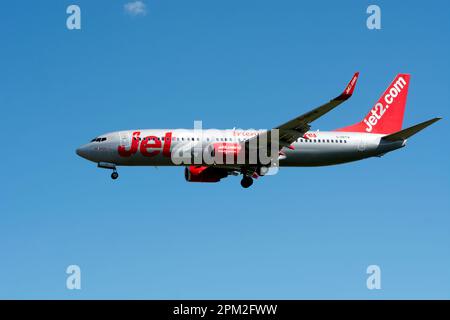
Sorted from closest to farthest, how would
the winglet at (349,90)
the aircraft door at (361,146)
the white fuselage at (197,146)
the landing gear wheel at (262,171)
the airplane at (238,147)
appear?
the winglet at (349,90), the airplane at (238,147), the white fuselage at (197,146), the landing gear wheel at (262,171), the aircraft door at (361,146)

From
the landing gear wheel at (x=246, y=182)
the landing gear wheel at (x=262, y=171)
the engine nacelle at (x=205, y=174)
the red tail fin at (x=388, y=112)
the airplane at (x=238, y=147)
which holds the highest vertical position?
the red tail fin at (x=388, y=112)

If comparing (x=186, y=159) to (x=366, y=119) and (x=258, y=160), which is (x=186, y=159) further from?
(x=366, y=119)

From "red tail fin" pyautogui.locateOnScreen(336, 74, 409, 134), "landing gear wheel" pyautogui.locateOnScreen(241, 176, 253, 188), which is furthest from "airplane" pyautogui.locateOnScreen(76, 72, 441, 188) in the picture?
"red tail fin" pyautogui.locateOnScreen(336, 74, 409, 134)

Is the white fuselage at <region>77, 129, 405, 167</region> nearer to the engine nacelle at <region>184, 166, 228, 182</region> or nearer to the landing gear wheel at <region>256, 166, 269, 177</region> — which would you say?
the landing gear wheel at <region>256, 166, 269, 177</region>

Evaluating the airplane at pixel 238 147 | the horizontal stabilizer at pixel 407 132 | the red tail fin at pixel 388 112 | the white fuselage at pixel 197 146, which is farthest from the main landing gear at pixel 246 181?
the horizontal stabilizer at pixel 407 132

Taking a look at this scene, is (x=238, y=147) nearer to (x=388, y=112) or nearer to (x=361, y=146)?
(x=361, y=146)

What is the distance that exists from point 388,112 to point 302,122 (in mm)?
17283

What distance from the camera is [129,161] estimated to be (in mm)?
62625

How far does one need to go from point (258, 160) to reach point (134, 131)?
9.99 meters

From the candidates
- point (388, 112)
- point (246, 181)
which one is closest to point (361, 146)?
point (388, 112)

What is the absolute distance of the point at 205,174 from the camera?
66125 mm

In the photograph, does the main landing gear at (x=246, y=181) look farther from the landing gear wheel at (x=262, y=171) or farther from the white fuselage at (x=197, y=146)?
the white fuselage at (x=197, y=146)

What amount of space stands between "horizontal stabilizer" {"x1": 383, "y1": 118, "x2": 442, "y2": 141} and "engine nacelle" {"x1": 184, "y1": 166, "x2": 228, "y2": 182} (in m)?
13.9

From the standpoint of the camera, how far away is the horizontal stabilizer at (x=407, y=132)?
5954cm
